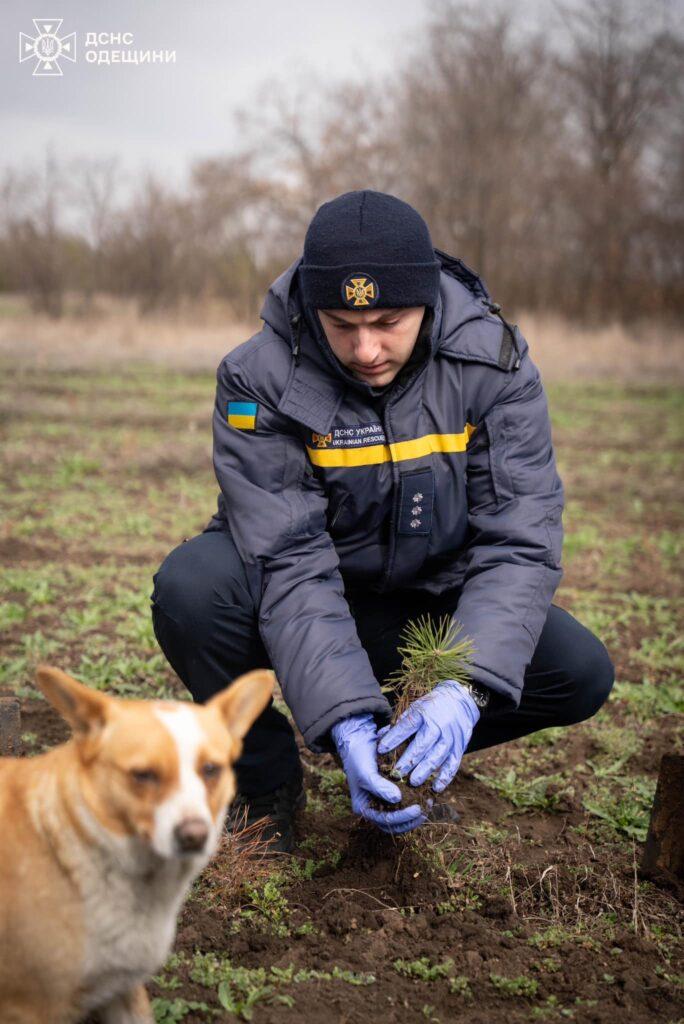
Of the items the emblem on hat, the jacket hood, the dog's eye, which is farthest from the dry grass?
the dog's eye

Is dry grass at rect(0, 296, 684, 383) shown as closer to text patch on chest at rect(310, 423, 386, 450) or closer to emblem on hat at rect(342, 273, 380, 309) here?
text patch on chest at rect(310, 423, 386, 450)

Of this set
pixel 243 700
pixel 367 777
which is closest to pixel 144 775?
pixel 243 700

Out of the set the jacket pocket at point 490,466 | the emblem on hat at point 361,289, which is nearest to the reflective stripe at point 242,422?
the emblem on hat at point 361,289

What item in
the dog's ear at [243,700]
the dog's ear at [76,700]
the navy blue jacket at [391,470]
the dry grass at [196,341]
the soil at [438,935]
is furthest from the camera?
the dry grass at [196,341]

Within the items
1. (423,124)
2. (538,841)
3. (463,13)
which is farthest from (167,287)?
(538,841)

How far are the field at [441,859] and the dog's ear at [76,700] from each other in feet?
2.92

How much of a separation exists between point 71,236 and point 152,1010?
70.5 feet

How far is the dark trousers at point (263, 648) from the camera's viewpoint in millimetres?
2975

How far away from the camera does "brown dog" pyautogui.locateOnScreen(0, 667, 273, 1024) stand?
1647 millimetres

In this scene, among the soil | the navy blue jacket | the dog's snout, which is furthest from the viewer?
the navy blue jacket

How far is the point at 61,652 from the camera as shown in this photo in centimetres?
447

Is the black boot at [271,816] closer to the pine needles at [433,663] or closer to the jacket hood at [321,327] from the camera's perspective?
the pine needles at [433,663]

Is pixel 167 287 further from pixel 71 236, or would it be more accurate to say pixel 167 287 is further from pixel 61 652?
pixel 61 652

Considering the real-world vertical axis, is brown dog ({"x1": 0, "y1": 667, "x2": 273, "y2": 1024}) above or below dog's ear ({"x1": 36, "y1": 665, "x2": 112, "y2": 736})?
below
